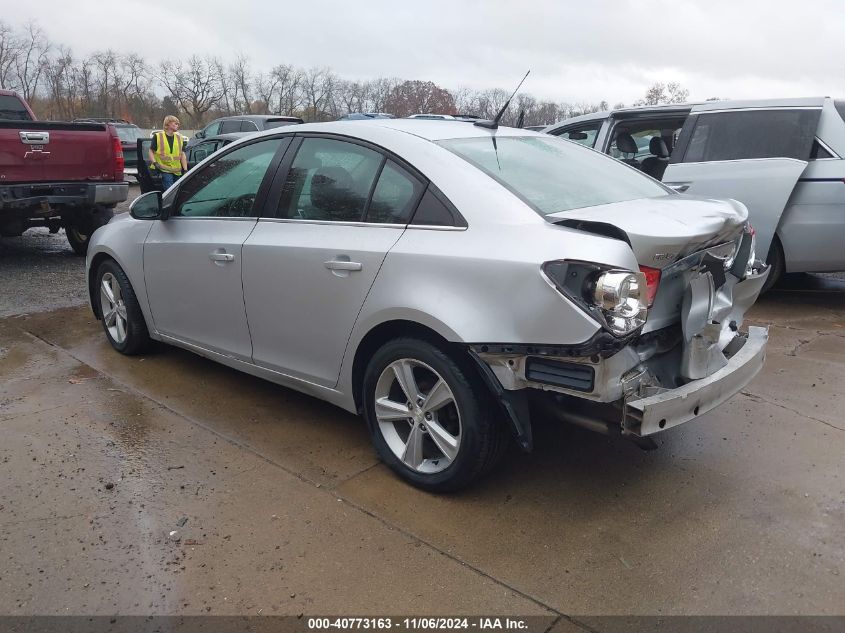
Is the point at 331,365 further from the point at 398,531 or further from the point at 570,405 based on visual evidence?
the point at 570,405

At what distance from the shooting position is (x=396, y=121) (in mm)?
3832

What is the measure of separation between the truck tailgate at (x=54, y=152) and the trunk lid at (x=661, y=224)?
22.0 feet

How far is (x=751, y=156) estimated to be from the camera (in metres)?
6.12

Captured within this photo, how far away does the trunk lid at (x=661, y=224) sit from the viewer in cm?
268

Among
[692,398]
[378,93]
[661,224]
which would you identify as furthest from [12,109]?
[378,93]

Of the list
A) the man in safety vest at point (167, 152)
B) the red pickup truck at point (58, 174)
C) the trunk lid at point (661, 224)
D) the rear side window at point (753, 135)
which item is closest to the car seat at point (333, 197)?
the trunk lid at point (661, 224)

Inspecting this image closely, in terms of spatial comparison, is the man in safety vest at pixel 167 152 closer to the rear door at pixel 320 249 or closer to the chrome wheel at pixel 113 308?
the chrome wheel at pixel 113 308

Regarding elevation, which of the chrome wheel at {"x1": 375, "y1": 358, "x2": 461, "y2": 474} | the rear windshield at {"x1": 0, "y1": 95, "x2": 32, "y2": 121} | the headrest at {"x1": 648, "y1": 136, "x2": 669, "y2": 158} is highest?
the rear windshield at {"x1": 0, "y1": 95, "x2": 32, "y2": 121}

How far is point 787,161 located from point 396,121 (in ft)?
12.4

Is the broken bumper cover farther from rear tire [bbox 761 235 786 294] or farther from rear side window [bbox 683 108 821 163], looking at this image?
rear side window [bbox 683 108 821 163]

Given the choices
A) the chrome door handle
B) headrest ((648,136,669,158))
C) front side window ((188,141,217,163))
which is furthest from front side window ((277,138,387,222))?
front side window ((188,141,217,163))

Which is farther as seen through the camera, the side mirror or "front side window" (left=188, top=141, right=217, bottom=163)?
"front side window" (left=188, top=141, right=217, bottom=163)

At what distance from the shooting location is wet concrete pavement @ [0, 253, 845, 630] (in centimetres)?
253

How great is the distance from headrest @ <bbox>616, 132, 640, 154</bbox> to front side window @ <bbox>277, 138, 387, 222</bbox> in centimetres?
463
